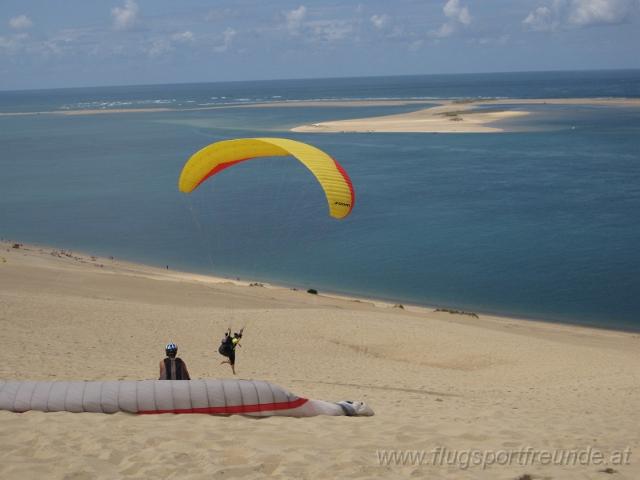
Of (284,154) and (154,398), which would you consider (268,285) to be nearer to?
(284,154)

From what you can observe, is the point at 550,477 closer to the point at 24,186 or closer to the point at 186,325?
the point at 186,325

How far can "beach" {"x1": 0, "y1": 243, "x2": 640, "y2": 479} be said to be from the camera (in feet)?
20.3

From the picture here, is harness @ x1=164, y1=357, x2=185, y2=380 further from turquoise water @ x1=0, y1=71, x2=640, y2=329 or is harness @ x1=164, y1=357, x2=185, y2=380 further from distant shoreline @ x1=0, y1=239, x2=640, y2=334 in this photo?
turquoise water @ x1=0, y1=71, x2=640, y2=329

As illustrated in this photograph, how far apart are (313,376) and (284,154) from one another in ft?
12.8

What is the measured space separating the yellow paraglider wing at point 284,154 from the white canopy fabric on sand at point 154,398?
4.58 meters

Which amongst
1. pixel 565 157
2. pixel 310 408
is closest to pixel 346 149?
pixel 565 157

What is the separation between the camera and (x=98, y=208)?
140 ft

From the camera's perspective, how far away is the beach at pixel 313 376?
620 centimetres

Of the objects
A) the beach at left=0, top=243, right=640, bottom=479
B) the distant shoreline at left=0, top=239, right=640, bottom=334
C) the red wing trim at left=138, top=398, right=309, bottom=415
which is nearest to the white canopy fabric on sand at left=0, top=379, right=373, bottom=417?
the red wing trim at left=138, top=398, right=309, bottom=415

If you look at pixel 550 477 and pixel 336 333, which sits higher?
pixel 550 477

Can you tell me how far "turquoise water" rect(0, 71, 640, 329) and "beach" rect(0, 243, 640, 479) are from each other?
372cm

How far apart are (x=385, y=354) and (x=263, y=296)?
752 centimetres

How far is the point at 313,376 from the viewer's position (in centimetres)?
1219

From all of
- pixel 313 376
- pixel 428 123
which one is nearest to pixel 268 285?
pixel 313 376
